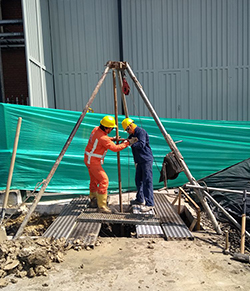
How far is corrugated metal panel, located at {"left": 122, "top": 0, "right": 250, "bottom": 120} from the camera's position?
879cm

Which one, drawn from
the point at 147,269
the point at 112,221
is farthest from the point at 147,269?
the point at 112,221

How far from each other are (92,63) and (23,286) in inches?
299

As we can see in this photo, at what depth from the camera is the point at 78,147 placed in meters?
6.00

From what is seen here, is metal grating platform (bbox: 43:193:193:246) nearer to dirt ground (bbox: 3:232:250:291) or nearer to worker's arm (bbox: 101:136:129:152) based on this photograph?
dirt ground (bbox: 3:232:250:291)

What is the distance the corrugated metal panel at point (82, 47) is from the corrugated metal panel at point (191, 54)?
1.95 ft

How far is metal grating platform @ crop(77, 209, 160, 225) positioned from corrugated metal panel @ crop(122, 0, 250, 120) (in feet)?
15.9

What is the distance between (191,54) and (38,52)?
15.8ft

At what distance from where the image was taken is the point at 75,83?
9.28 m

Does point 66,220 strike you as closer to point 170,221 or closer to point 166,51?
point 170,221

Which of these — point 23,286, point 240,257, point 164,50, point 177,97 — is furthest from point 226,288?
point 164,50

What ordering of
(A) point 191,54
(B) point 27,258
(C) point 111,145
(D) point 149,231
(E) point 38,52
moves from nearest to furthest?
(B) point 27,258 → (D) point 149,231 → (C) point 111,145 → (E) point 38,52 → (A) point 191,54

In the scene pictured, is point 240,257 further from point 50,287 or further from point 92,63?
point 92,63

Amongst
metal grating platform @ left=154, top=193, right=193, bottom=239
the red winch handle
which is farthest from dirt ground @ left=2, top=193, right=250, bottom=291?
the red winch handle

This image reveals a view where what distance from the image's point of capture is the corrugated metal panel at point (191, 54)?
8.79m
